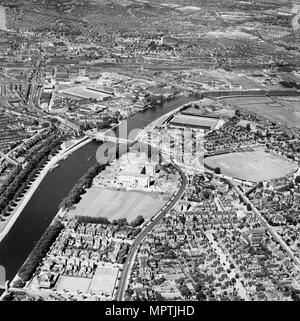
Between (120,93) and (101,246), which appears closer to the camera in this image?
(101,246)

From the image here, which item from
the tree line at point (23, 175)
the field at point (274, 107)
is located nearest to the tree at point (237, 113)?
the field at point (274, 107)

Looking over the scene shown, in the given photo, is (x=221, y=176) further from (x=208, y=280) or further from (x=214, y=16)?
(x=214, y=16)

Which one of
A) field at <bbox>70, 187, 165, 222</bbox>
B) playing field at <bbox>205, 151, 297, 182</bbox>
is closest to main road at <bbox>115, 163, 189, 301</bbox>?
Result: field at <bbox>70, 187, 165, 222</bbox>

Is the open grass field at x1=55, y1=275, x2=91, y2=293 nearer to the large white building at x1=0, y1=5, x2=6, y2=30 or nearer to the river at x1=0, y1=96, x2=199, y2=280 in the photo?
the river at x1=0, y1=96, x2=199, y2=280

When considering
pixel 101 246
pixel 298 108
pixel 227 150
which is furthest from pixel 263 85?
pixel 101 246

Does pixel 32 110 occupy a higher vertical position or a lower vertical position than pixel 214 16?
lower

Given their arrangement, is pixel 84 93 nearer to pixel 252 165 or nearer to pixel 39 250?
pixel 252 165
